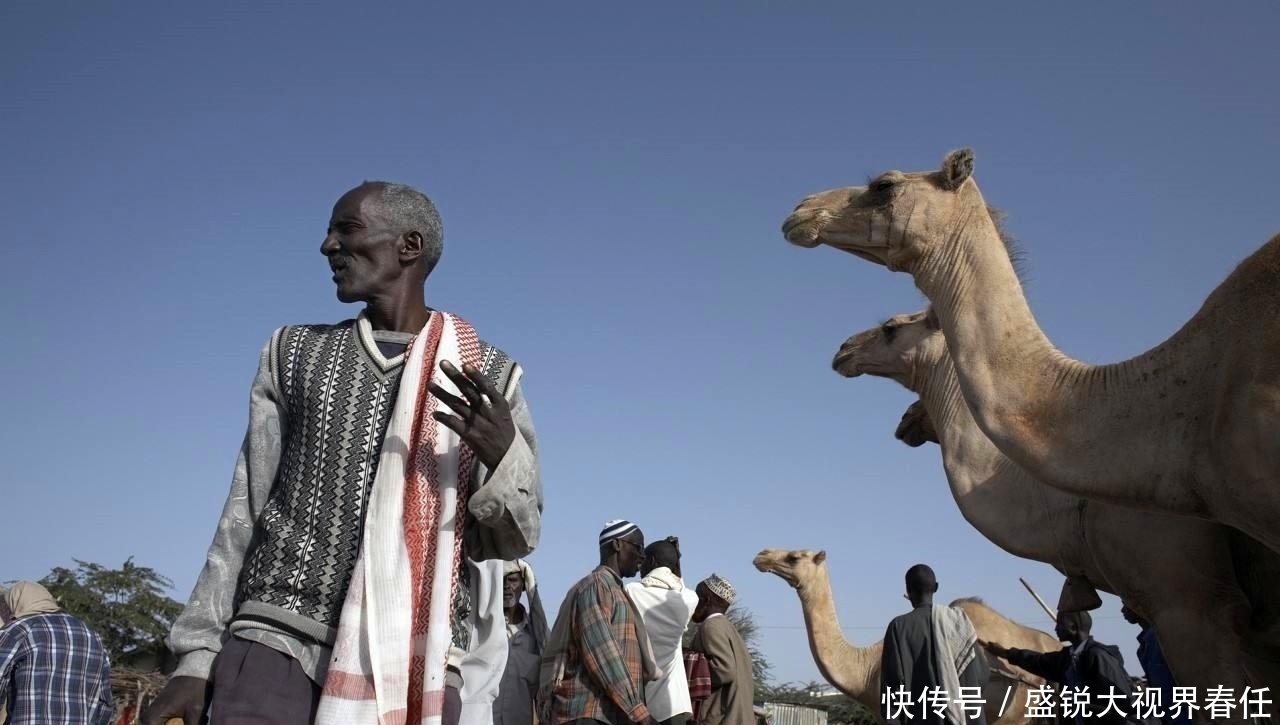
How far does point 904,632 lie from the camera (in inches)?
346

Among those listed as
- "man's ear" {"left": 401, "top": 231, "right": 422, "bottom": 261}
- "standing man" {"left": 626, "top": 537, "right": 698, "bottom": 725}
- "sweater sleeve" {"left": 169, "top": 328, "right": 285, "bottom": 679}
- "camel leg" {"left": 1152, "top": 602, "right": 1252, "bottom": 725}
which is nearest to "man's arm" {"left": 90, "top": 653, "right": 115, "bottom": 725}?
"standing man" {"left": 626, "top": 537, "right": 698, "bottom": 725}

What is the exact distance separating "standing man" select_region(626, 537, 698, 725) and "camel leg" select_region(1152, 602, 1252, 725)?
3409mm

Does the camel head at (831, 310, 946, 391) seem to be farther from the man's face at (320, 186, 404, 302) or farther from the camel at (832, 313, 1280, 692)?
the man's face at (320, 186, 404, 302)

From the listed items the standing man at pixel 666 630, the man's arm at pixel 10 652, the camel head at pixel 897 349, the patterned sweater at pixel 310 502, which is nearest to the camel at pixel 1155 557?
the camel head at pixel 897 349

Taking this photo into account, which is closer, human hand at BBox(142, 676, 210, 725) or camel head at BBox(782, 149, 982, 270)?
human hand at BBox(142, 676, 210, 725)

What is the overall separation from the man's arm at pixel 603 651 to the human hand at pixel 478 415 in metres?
3.54

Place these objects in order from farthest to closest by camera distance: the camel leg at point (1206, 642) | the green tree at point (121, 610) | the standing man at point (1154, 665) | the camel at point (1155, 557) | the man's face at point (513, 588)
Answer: the green tree at point (121, 610)
the man's face at point (513, 588)
the standing man at point (1154, 665)
the camel at point (1155, 557)
the camel leg at point (1206, 642)

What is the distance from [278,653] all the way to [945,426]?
719 centimetres

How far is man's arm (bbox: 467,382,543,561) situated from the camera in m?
2.90

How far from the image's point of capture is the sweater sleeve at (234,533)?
2.84m

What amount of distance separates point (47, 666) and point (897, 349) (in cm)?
708

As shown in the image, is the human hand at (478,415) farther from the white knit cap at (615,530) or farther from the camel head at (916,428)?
the camel head at (916,428)

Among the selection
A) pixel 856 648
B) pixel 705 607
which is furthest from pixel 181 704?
pixel 856 648

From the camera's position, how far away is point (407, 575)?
2.83 metres
